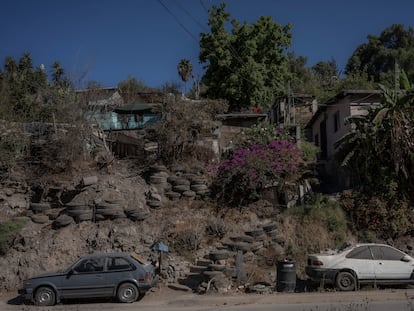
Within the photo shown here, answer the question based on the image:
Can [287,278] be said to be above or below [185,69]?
below

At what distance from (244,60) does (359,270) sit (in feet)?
85.6

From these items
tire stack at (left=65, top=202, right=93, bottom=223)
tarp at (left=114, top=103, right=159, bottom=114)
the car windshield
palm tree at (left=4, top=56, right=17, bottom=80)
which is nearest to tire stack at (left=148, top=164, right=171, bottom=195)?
tire stack at (left=65, top=202, right=93, bottom=223)

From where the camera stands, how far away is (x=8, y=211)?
1966cm

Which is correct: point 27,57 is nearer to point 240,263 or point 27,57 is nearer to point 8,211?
point 8,211

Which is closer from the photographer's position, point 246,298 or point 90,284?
point 90,284

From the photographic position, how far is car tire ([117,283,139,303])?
43.9 feet

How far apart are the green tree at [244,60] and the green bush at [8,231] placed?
22.6 m

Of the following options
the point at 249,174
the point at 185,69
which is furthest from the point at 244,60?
the point at 249,174

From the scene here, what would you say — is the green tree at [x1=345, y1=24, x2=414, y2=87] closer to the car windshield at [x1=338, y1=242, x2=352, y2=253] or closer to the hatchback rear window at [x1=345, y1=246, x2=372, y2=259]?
the car windshield at [x1=338, y1=242, x2=352, y2=253]

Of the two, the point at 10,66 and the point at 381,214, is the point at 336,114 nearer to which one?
the point at 381,214

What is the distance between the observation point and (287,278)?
14.5 metres

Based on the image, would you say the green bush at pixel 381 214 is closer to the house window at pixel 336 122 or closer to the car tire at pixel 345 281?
the car tire at pixel 345 281

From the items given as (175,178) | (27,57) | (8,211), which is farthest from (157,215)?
(27,57)

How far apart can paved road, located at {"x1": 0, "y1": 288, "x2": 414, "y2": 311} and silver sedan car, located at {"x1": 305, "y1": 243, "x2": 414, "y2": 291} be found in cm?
40
